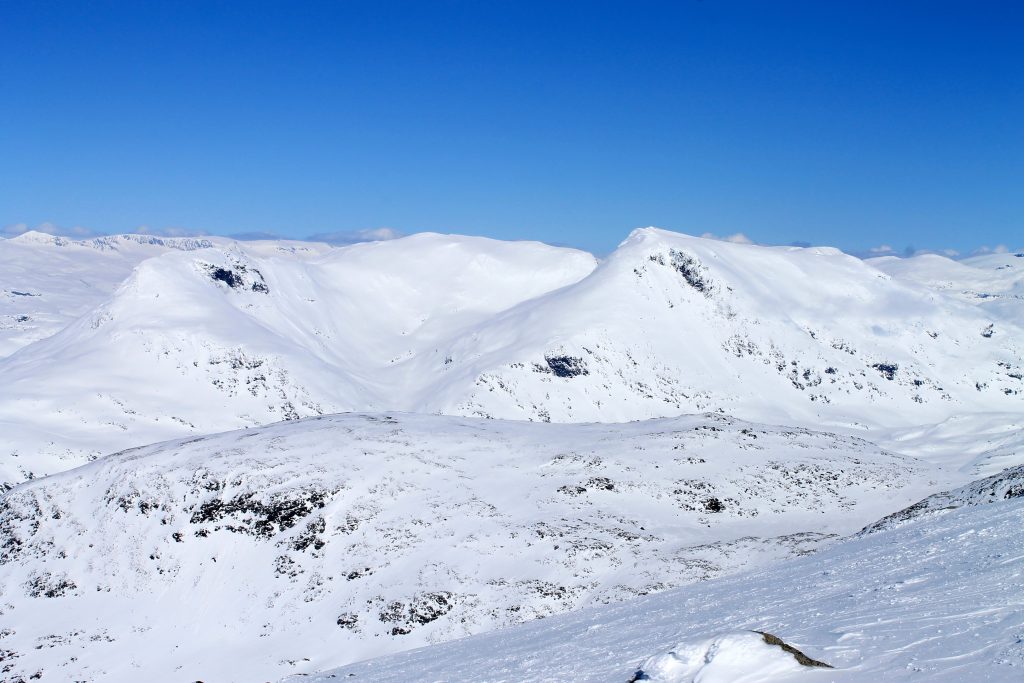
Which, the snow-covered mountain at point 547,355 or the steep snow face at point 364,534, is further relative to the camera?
the snow-covered mountain at point 547,355

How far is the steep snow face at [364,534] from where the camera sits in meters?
36.9

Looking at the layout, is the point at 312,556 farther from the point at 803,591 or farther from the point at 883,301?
the point at 883,301

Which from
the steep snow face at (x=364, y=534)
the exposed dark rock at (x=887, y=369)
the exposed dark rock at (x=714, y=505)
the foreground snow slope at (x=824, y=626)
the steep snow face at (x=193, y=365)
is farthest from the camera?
the exposed dark rock at (x=887, y=369)

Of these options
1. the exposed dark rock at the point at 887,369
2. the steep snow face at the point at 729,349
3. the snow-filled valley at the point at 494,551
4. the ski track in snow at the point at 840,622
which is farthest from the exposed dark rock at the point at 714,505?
the exposed dark rock at the point at 887,369

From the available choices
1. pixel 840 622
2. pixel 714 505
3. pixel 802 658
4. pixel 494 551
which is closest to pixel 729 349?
pixel 714 505

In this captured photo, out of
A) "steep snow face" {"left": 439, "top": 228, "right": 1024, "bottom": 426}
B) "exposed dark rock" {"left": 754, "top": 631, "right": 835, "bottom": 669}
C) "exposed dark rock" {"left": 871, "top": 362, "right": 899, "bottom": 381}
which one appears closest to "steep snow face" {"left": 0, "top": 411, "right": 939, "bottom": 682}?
"exposed dark rock" {"left": 754, "top": 631, "right": 835, "bottom": 669}

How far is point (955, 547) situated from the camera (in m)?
21.8

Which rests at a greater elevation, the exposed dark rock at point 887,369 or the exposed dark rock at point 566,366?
the exposed dark rock at point 566,366

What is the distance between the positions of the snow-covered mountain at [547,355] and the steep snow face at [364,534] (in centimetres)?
7446

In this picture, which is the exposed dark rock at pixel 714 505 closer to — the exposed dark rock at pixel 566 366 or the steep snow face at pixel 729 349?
the steep snow face at pixel 729 349

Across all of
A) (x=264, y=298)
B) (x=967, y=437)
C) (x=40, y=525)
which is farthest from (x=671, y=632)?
(x=264, y=298)

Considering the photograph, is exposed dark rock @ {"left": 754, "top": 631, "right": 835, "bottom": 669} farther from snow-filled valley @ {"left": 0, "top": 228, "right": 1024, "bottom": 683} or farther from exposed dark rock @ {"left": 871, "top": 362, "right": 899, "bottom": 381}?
exposed dark rock @ {"left": 871, "top": 362, "right": 899, "bottom": 381}

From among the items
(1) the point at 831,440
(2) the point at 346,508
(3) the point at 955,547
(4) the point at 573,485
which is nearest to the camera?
(3) the point at 955,547

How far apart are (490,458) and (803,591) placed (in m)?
34.4
